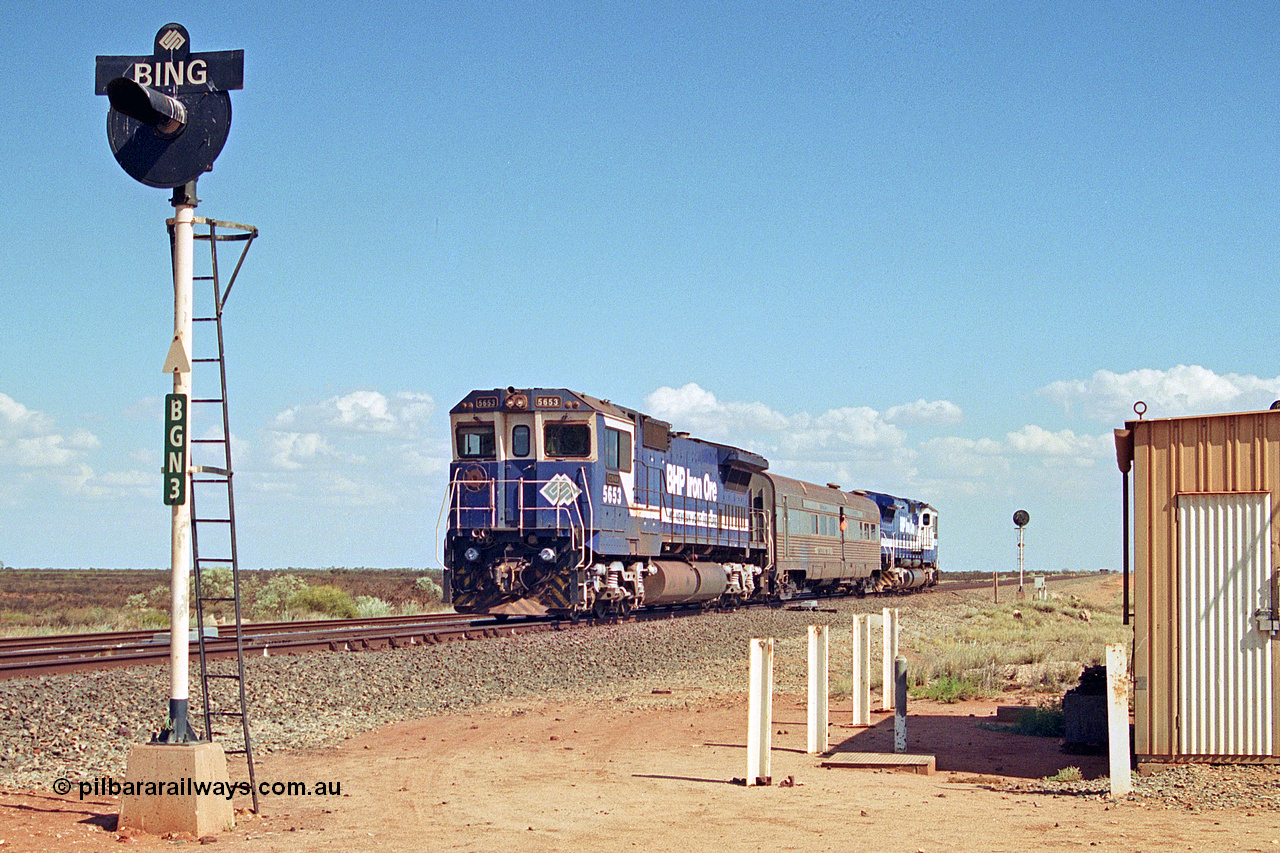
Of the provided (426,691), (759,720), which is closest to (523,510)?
(426,691)

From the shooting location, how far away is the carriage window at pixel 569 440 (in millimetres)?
23297

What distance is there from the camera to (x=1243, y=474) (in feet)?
32.4

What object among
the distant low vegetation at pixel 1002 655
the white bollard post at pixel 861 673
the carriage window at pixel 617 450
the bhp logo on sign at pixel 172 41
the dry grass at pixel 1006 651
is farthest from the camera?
the carriage window at pixel 617 450

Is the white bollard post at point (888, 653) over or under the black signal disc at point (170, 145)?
under

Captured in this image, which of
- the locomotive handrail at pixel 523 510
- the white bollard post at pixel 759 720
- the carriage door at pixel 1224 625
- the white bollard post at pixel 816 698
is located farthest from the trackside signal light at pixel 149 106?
the locomotive handrail at pixel 523 510

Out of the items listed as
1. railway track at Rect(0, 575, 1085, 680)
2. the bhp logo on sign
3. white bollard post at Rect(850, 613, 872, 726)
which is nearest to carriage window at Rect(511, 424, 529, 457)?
railway track at Rect(0, 575, 1085, 680)

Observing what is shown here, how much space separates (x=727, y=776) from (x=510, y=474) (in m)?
13.2

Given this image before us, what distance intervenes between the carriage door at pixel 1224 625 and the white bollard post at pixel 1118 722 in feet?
2.14

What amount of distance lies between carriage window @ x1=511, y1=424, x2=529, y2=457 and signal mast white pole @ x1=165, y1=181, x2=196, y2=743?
1506cm

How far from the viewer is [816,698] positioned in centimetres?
1216

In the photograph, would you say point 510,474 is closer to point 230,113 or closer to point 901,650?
point 901,650

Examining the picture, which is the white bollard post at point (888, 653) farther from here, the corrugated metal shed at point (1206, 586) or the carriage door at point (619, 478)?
the carriage door at point (619, 478)

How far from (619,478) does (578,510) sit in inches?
68.5

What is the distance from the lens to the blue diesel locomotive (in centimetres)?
2295
